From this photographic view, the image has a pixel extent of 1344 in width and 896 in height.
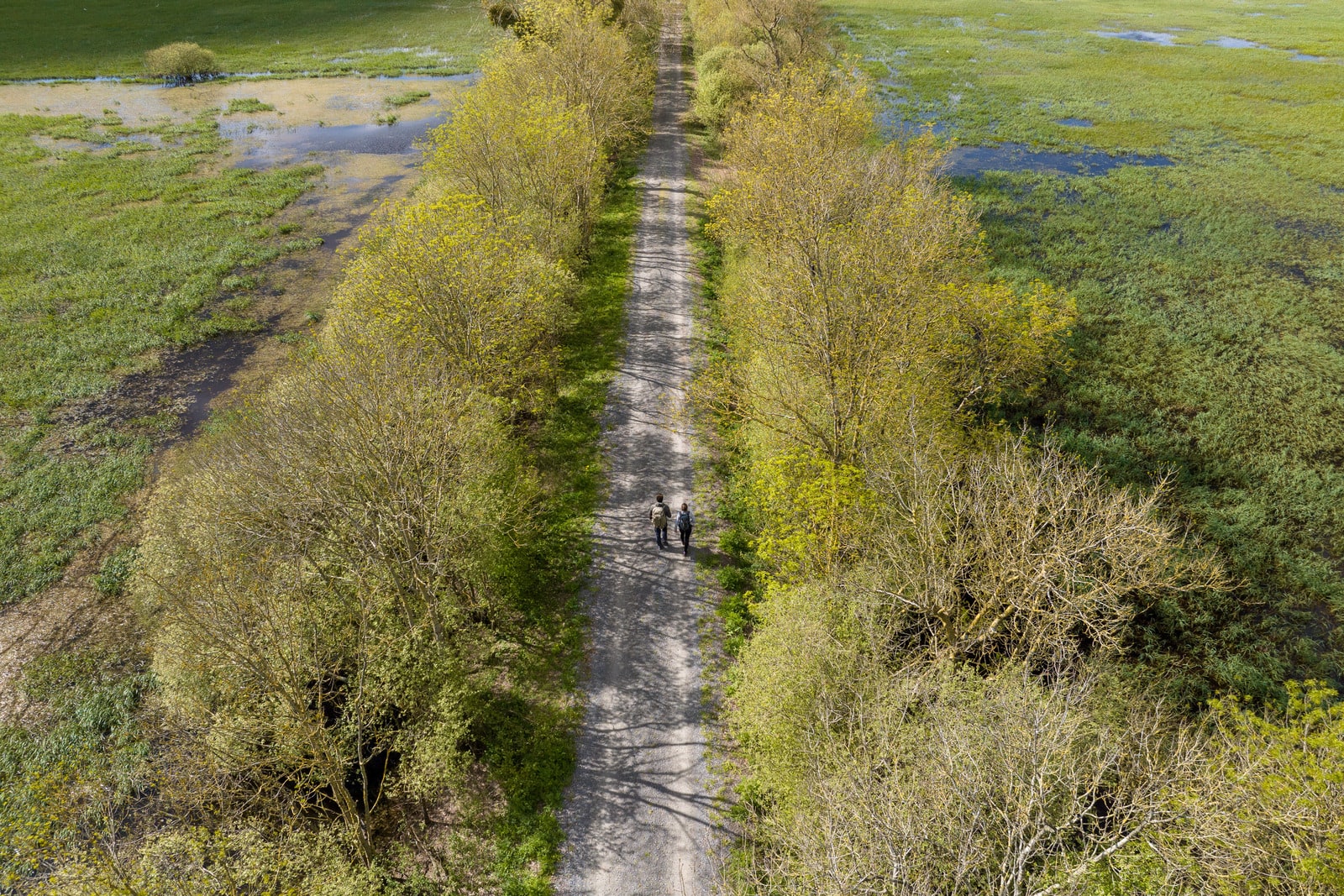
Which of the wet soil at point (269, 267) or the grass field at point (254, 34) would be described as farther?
the grass field at point (254, 34)

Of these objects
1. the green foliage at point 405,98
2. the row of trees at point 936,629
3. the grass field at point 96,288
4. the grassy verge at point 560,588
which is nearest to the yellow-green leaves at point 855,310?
the row of trees at point 936,629

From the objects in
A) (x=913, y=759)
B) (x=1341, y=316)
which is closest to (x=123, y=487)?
(x=913, y=759)

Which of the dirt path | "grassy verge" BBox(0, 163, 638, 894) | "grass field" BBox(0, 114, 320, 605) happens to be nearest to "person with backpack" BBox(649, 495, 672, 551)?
the dirt path

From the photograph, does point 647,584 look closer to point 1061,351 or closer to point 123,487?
point 123,487

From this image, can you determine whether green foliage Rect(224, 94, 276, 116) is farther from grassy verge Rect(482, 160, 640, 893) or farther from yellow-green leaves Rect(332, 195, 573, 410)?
yellow-green leaves Rect(332, 195, 573, 410)

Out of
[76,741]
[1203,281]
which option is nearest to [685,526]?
[76,741]

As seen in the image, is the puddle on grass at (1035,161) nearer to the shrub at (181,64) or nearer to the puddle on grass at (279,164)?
the puddle on grass at (279,164)

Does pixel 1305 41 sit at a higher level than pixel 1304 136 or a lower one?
higher
